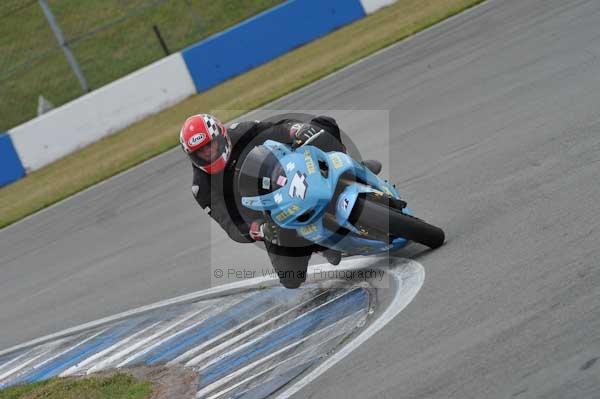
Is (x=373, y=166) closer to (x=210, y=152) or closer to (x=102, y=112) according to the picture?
(x=210, y=152)

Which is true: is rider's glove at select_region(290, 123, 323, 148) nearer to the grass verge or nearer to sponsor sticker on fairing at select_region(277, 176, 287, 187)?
sponsor sticker on fairing at select_region(277, 176, 287, 187)

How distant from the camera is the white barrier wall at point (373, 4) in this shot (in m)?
19.8

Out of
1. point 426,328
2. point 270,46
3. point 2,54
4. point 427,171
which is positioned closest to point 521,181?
point 427,171

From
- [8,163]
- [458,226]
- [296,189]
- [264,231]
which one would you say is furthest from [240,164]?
[8,163]

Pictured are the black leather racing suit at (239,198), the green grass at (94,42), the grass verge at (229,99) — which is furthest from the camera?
the green grass at (94,42)

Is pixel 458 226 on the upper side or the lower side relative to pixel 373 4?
lower

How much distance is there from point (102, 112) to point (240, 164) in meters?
13.5

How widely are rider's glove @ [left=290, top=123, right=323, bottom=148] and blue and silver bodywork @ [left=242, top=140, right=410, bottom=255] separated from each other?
0.11 metres

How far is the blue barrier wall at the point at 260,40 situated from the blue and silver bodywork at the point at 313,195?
13.5 metres

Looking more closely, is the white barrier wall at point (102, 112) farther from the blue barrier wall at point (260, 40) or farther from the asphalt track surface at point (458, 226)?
the asphalt track surface at point (458, 226)

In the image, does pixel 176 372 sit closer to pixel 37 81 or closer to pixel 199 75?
pixel 199 75

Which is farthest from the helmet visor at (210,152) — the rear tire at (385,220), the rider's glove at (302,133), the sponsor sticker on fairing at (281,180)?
the rear tire at (385,220)

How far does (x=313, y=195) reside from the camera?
612 centimetres

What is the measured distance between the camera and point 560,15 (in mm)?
12680
